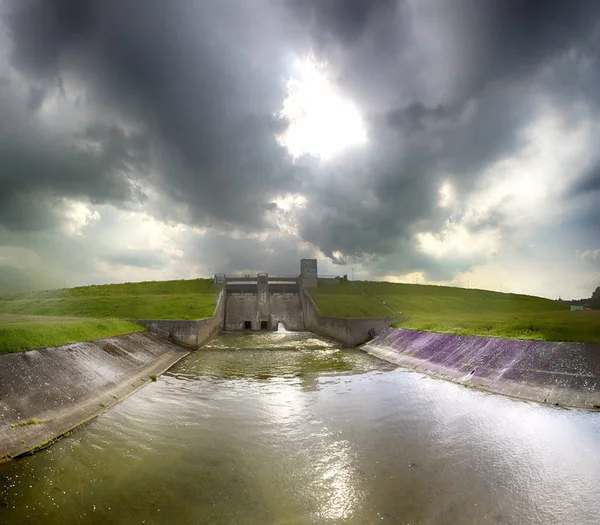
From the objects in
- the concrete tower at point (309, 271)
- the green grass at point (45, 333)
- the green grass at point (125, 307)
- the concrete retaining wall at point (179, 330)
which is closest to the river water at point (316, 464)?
the green grass at point (45, 333)

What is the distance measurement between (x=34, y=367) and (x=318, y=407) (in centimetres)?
1316

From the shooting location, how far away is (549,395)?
1712 cm

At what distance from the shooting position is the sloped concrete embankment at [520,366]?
16.9m

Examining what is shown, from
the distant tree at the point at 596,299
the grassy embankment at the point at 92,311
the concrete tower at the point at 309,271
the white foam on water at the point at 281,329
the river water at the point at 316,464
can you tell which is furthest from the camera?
the concrete tower at the point at 309,271

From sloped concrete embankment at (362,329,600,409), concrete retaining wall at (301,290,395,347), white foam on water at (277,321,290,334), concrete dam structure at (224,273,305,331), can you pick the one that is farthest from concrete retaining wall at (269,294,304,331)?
sloped concrete embankment at (362,329,600,409)

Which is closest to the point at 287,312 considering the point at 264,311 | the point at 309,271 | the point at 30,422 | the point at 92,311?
the point at 264,311

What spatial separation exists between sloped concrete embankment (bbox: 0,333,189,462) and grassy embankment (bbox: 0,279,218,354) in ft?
3.34

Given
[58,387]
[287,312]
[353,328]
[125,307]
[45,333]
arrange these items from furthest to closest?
[287,312] → [125,307] → [353,328] → [45,333] → [58,387]

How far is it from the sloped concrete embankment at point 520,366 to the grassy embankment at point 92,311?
957 inches

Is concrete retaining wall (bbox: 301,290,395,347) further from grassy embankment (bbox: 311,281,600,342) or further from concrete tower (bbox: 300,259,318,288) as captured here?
concrete tower (bbox: 300,259,318,288)

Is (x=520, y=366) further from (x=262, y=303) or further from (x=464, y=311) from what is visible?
(x=262, y=303)

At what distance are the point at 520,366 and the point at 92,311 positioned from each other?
158 ft

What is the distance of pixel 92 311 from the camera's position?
4684 cm

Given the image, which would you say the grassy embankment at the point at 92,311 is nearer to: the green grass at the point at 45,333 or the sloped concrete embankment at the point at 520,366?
the green grass at the point at 45,333
